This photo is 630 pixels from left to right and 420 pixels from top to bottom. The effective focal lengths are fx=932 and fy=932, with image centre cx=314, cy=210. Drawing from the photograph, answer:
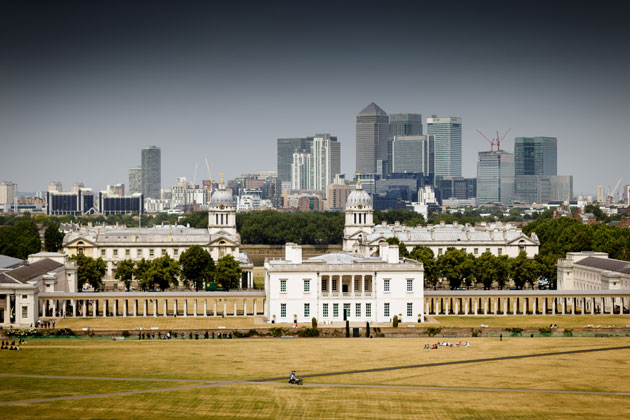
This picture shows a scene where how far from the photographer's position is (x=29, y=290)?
99188mm

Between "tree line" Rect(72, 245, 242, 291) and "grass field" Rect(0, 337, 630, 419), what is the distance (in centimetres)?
3426

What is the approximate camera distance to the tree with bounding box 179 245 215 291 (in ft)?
425

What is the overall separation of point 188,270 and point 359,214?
52.8 meters

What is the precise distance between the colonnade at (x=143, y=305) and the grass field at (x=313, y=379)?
62.3ft

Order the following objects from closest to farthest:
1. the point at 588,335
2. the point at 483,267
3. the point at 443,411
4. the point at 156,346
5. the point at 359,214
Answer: the point at 443,411 → the point at 156,346 → the point at 588,335 → the point at 483,267 → the point at 359,214

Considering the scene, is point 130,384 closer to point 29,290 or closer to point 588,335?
point 29,290

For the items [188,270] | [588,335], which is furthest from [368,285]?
[188,270]

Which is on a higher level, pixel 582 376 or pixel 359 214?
pixel 359 214

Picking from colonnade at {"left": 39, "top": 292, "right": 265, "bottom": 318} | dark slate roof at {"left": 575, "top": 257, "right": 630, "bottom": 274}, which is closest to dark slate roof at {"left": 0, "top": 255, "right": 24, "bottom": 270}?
colonnade at {"left": 39, "top": 292, "right": 265, "bottom": 318}

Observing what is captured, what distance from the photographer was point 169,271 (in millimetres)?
122562

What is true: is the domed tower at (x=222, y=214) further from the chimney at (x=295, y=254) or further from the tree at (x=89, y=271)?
the chimney at (x=295, y=254)

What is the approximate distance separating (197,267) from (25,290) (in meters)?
33.8

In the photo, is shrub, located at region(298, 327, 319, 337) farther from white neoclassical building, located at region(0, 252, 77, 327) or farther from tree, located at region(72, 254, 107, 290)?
tree, located at region(72, 254, 107, 290)

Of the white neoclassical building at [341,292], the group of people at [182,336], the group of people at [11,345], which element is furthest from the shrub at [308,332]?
the group of people at [11,345]
